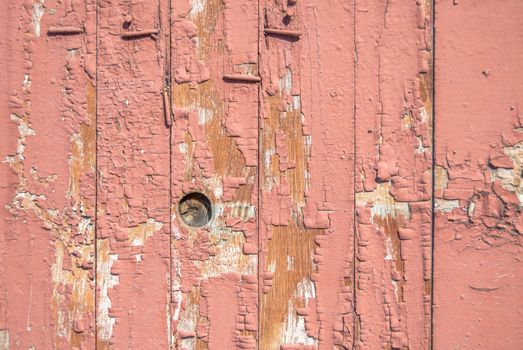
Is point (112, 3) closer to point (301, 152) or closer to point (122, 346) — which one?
point (301, 152)

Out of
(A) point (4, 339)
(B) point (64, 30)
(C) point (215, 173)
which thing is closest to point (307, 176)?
(C) point (215, 173)

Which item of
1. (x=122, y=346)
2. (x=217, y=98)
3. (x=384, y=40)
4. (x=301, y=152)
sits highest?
(x=384, y=40)

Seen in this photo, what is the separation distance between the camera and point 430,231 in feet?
3.76

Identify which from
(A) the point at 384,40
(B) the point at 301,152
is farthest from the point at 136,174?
(A) the point at 384,40

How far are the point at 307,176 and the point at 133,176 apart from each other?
1.37 ft

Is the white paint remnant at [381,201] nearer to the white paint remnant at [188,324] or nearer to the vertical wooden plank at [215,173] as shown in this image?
the vertical wooden plank at [215,173]

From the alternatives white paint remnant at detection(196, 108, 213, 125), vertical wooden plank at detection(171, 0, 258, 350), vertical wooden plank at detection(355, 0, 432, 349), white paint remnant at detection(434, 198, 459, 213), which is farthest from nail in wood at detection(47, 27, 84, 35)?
white paint remnant at detection(434, 198, 459, 213)

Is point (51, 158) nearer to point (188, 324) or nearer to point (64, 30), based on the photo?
point (64, 30)

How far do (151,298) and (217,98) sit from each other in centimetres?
51

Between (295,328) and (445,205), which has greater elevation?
(445,205)

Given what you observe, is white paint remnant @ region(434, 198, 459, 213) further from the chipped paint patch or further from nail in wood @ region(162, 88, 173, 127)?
the chipped paint patch

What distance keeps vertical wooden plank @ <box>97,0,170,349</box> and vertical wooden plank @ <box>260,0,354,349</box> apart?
0.80 feet

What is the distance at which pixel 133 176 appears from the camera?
119 cm

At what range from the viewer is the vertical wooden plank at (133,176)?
1184 mm
